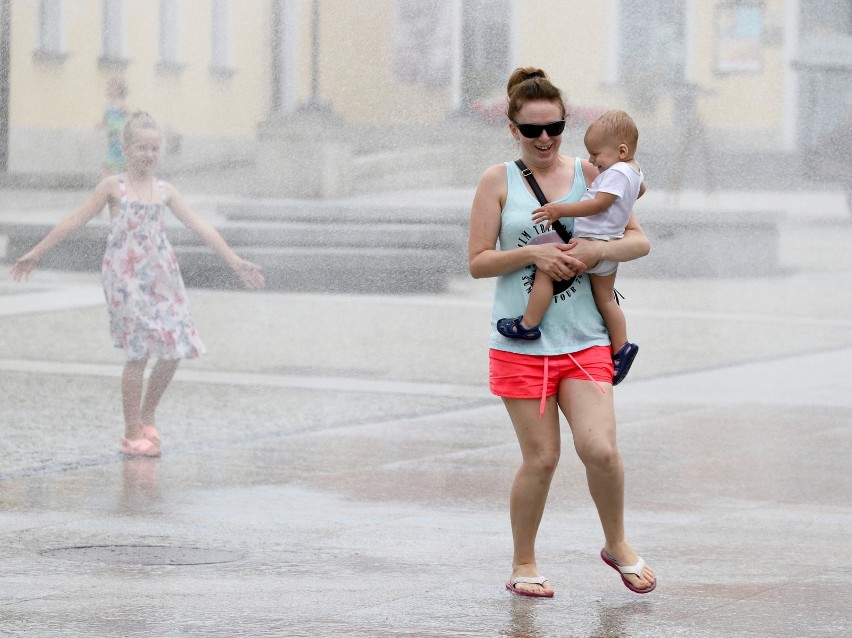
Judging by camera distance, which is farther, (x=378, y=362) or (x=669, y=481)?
(x=378, y=362)

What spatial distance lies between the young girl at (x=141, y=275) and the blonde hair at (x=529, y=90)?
3.36 meters

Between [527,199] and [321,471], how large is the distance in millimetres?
2775

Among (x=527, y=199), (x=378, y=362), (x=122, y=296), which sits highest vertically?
(x=527, y=199)

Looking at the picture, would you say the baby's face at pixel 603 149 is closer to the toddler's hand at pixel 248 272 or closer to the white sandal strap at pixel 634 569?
the white sandal strap at pixel 634 569

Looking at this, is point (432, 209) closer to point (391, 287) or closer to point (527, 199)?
point (391, 287)

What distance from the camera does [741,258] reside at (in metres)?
12.7

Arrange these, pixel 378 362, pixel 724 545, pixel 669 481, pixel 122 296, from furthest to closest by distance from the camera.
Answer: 1. pixel 378 362
2. pixel 122 296
3. pixel 669 481
4. pixel 724 545

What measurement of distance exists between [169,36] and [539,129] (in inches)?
284

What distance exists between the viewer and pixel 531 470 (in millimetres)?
5887

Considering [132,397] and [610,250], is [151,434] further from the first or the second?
[610,250]

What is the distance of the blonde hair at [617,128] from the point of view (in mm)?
5773

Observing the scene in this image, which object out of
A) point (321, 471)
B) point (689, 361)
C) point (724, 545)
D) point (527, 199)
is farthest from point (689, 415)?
point (527, 199)

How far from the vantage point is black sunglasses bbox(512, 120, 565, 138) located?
228 inches

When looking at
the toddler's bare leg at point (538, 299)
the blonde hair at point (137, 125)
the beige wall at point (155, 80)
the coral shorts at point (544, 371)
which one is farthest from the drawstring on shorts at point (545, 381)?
the beige wall at point (155, 80)
